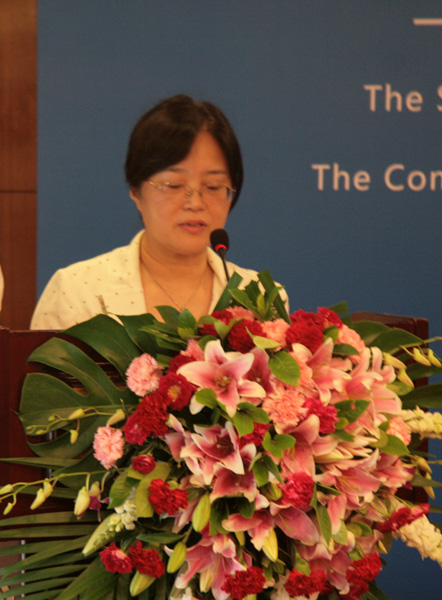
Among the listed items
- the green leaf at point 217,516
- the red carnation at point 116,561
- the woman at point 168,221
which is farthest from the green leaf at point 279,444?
the woman at point 168,221

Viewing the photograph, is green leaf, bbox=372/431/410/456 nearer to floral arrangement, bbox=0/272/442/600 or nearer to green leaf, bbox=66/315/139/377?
floral arrangement, bbox=0/272/442/600

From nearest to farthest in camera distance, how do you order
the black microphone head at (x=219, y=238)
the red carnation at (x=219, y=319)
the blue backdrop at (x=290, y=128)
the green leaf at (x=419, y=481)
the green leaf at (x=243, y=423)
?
1. the green leaf at (x=243, y=423)
2. the red carnation at (x=219, y=319)
3. the green leaf at (x=419, y=481)
4. the black microphone head at (x=219, y=238)
5. the blue backdrop at (x=290, y=128)

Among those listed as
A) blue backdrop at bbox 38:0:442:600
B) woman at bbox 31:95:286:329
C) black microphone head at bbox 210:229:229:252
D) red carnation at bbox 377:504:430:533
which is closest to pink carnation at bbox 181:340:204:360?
red carnation at bbox 377:504:430:533

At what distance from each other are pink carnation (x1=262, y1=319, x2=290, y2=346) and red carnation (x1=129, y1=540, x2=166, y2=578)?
0.97ft

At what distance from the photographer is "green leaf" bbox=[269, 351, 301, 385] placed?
0.96m

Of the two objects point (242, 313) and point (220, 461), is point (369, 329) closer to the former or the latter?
point (242, 313)

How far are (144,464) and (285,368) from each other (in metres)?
0.20

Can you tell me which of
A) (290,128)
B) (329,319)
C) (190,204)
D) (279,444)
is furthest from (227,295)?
(290,128)

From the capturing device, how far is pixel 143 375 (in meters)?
1.04

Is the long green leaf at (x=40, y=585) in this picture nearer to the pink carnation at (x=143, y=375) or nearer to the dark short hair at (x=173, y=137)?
the pink carnation at (x=143, y=375)

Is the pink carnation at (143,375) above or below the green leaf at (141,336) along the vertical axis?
below

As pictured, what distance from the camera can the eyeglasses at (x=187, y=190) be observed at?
1934 millimetres

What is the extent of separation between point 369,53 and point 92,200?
3.97 feet

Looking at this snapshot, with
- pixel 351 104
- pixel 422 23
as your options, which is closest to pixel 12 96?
pixel 351 104
